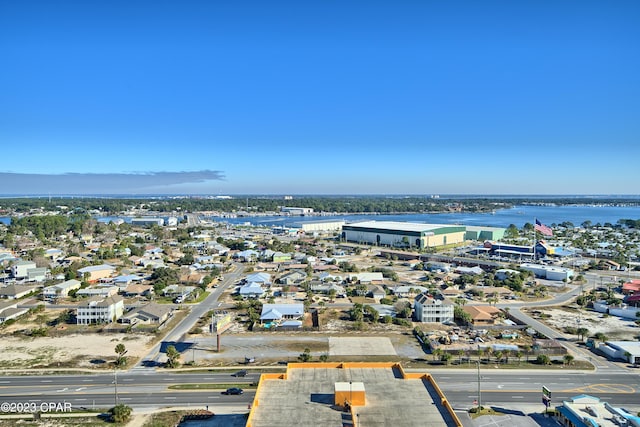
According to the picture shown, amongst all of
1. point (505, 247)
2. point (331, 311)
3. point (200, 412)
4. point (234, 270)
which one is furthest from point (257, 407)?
point (505, 247)

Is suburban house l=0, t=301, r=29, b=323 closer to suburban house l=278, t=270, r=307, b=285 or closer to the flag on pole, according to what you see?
suburban house l=278, t=270, r=307, b=285

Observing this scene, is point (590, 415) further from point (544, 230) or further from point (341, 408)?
point (544, 230)

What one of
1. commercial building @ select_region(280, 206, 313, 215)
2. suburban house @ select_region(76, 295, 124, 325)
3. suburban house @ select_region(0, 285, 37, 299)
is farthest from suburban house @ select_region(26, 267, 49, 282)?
commercial building @ select_region(280, 206, 313, 215)

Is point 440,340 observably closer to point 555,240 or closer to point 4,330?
point 4,330

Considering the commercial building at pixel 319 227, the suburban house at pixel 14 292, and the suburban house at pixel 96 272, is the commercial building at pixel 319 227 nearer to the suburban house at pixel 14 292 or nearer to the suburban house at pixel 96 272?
the suburban house at pixel 96 272

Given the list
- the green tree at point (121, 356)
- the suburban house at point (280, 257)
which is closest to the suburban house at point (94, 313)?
the green tree at point (121, 356)
